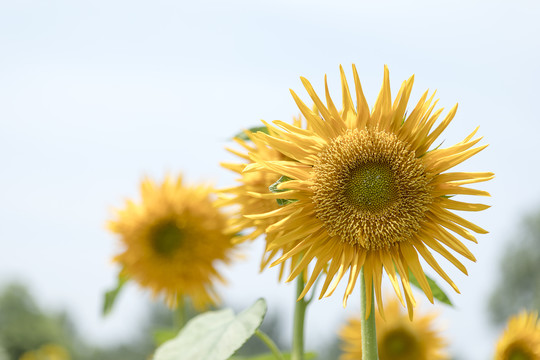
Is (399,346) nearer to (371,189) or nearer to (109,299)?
(109,299)

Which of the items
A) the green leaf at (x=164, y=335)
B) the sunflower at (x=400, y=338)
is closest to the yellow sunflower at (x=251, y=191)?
the green leaf at (x=164, y=335)

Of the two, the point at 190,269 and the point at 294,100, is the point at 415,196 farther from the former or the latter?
the point at 190,269

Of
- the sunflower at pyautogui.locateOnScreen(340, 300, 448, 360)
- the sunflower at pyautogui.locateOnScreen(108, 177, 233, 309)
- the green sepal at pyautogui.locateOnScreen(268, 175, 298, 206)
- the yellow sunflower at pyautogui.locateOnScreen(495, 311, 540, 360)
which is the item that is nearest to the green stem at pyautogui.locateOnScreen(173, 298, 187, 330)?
the sunflower at pyautogui.locateOnScreen(108, 177, 233, 309)

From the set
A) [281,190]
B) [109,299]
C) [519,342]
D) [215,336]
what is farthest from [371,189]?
[109,299]

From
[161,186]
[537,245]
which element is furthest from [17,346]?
[161,186]

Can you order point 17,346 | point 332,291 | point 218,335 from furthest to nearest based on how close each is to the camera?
point 17,346 → point 218,335 → point 332,291

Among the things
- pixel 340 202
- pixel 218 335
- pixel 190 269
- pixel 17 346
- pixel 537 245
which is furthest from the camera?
pixel 17 346
